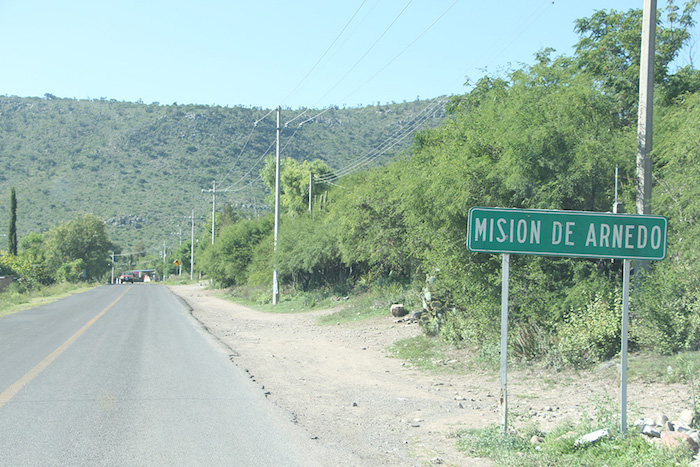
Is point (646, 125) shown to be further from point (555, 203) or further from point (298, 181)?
point (298, 181)

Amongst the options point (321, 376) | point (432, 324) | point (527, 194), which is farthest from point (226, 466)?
point (432, 324)

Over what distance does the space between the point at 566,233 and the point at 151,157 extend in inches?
5597

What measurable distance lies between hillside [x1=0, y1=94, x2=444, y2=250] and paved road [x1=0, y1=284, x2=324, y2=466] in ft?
296

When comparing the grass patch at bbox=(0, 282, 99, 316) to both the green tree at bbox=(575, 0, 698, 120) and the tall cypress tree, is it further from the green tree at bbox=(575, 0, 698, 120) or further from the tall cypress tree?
the green tree at bbox=(575, 0, 698, 120)

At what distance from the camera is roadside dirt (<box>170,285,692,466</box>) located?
7.39 metres

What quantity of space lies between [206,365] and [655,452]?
972 cm

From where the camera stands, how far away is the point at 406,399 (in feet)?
33.2

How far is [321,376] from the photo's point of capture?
12641mm

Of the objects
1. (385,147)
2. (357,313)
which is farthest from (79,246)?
(357,313)

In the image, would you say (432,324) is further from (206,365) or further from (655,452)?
(655,452)

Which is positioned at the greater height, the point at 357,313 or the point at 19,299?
the point at 357,313

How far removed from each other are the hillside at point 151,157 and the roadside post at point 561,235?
96.6m

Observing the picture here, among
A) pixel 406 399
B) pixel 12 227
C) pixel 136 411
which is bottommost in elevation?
pixel 406 399

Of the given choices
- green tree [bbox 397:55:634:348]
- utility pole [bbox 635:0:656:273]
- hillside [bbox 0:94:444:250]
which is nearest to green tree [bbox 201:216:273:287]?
green tree [bbox 397:55:634:348]
